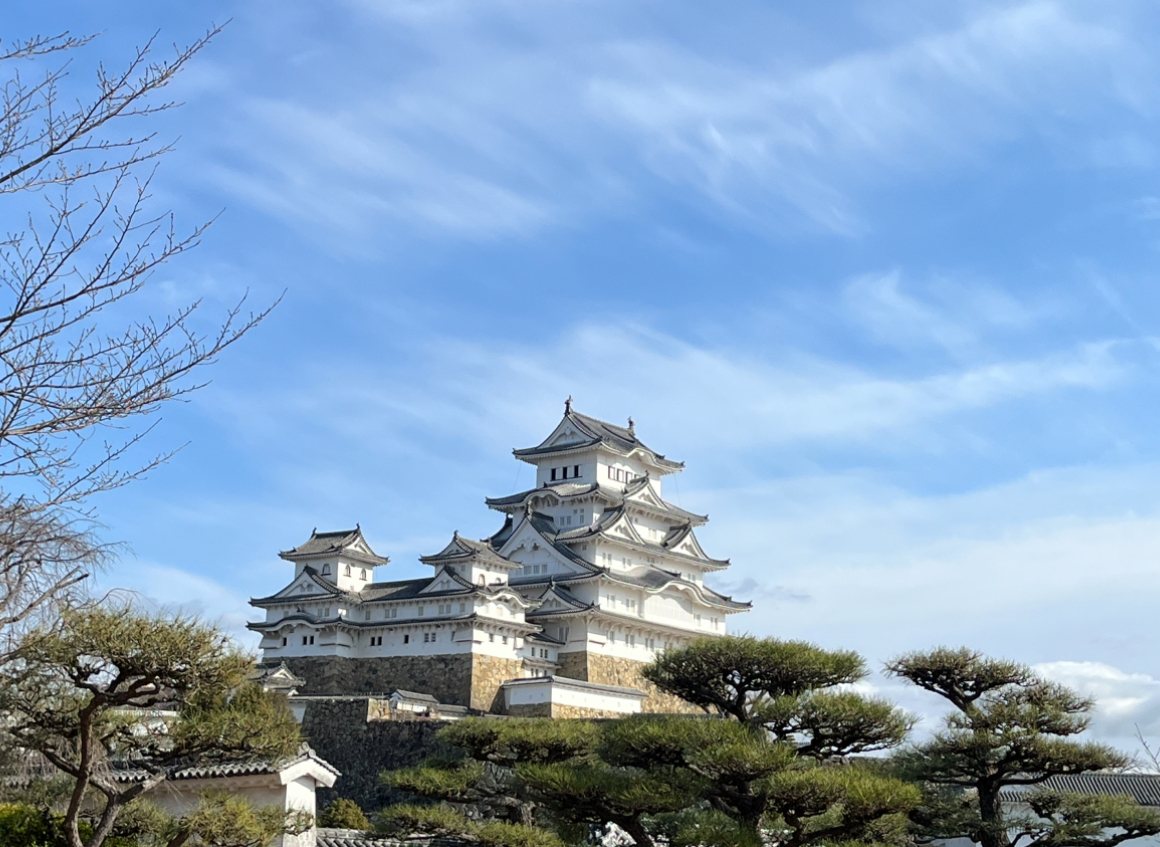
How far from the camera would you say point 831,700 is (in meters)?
18.6

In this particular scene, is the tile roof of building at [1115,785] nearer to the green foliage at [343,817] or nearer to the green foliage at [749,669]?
the green foliage at [749,669]

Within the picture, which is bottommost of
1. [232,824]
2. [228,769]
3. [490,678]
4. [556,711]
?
[232,824]

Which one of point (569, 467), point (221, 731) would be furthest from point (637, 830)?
point (569, 467)

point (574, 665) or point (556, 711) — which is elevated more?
point (574, 665)

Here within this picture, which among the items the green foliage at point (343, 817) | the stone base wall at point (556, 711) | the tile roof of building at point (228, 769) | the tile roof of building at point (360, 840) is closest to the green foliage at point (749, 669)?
the tile roof of building at point (360, 840)

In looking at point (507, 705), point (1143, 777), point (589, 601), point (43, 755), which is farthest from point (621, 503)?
point (43, 755)

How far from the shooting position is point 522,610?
4094 centimetres

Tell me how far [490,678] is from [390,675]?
3.58m

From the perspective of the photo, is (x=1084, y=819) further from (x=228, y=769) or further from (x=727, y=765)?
(x=228, y=769)

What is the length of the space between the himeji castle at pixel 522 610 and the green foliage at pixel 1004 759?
16.8m

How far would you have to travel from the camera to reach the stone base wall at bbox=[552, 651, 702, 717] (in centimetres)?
4091

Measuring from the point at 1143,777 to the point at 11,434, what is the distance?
3395cm

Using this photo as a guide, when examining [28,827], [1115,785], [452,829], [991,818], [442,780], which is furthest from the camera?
[1115,785]

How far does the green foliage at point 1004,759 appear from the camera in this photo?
20.9 metres
